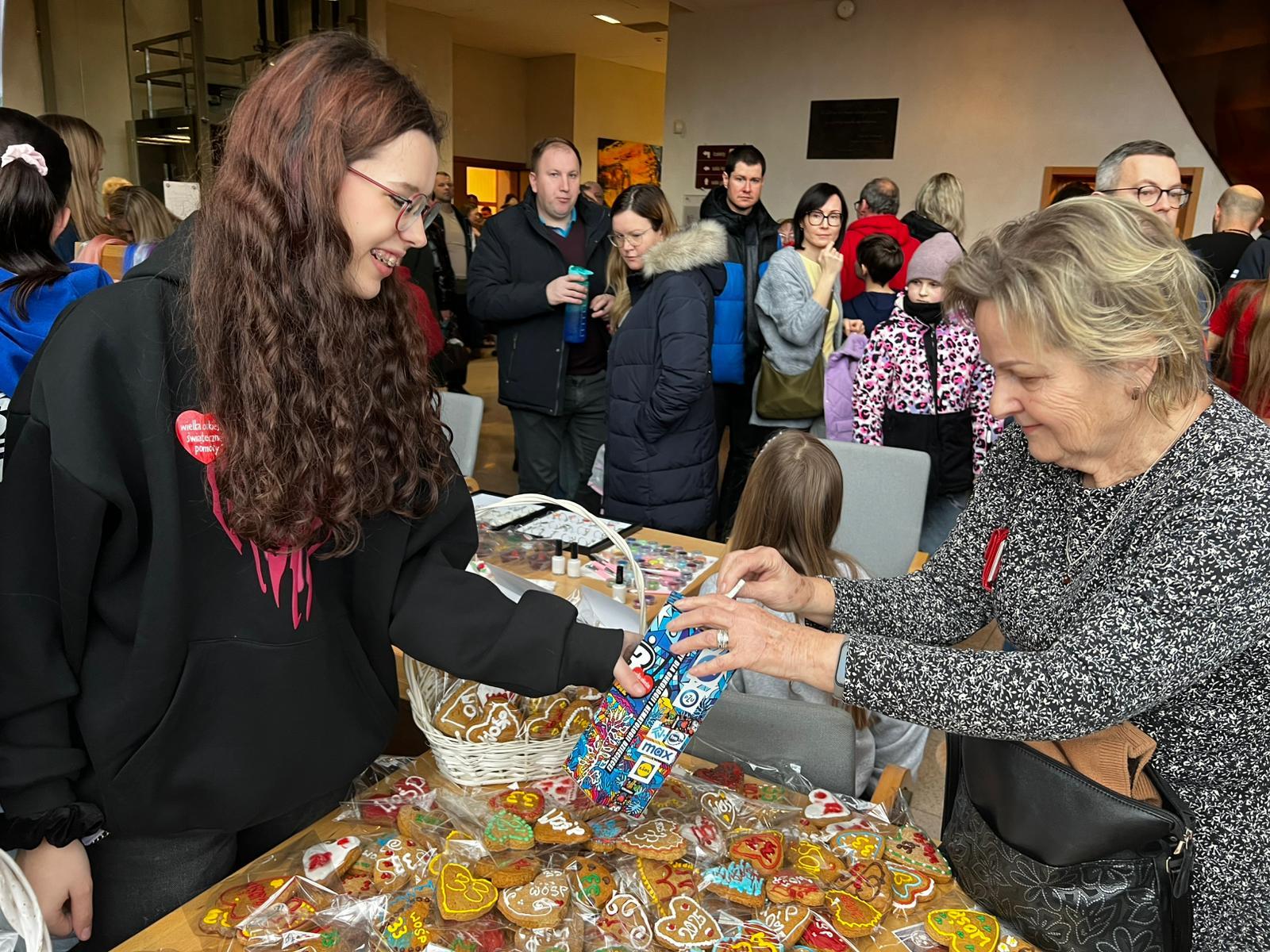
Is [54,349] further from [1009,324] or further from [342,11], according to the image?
[342,11]

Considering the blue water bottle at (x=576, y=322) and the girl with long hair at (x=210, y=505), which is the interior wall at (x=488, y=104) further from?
the girl with long hair at (x=210, y=505)

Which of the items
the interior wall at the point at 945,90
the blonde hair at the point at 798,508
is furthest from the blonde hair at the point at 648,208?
the interior wall at the point at 945,90

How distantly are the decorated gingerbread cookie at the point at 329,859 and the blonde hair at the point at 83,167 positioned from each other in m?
3.15

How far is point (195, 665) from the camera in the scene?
3.65ft

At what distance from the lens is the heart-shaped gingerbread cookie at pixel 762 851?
3.79ft

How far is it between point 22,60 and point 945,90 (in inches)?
304

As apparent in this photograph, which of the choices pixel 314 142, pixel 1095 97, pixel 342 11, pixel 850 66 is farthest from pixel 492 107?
pixel 314 142

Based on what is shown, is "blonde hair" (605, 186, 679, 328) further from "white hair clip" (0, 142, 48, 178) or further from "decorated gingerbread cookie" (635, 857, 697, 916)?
"decorated gingerbread cookie" (635, 857, 697, 916)

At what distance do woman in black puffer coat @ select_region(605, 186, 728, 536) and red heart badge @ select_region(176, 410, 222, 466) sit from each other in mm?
2116

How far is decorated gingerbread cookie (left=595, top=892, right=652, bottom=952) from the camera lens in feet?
3.44

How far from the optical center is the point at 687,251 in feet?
10.5

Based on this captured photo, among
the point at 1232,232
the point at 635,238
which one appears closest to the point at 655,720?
the point at 635,238

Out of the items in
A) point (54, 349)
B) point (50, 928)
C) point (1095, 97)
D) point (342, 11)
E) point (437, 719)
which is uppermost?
point (342, 11)

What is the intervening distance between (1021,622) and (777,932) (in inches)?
22.4
